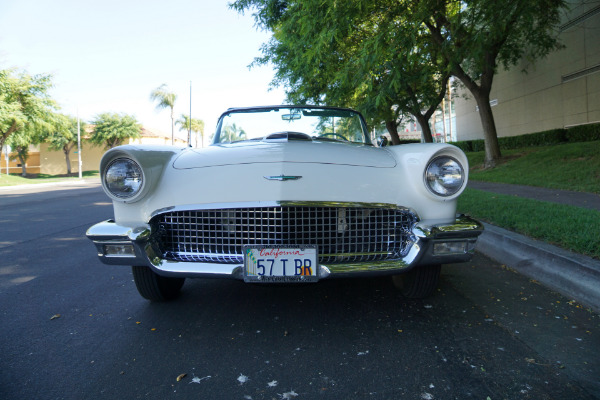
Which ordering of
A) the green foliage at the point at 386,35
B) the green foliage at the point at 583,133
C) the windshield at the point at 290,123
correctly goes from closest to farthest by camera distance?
the windshield at the point at 290,123
the green foliage at the point at 386,35
the green foliage at the point at 583,133

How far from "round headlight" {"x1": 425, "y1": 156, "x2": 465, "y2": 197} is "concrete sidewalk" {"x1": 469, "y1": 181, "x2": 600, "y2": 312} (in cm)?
120

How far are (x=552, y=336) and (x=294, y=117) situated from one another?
265 cm

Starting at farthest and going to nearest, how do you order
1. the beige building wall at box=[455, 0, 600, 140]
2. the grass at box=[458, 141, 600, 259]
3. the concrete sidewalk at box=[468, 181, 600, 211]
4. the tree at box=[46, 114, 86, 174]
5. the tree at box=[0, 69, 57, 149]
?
1. the tree at box=[46, 114, 86, 174]
2. the tree at box=[0, 69, 57, 149]
3. the beige building wall at box=[455, 0, 600, 140]
4. the concrete sidewalk at box=[468, 181, 600, 211]
5. the grass at box=[458, 141, 600, 259]

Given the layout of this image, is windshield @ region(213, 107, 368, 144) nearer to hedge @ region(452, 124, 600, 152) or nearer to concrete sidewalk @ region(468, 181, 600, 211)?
concrete sidewalk @ region(468, 181, 600, 211)

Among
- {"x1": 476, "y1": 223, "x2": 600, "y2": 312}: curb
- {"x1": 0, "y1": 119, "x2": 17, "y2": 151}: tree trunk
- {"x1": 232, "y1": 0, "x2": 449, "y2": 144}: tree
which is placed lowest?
{"x1": 476, "y1": 223, "x2": 600, "y2": 312}: curb

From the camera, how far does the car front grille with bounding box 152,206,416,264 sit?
221 cm

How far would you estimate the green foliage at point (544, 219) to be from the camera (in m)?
3.28

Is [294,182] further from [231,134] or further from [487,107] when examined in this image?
[487,107]

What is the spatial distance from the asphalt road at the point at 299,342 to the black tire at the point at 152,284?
0.26 feet

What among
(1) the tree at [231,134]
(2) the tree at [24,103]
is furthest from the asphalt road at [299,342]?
(2) the tree at [24,103]

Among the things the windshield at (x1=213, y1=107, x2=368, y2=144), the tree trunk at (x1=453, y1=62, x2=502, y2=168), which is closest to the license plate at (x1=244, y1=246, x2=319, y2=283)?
the windshield at (x1=213, y1=107, x2=368, y2=144)

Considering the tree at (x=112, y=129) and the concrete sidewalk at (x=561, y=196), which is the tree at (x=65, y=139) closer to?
the tree at (x=112, y=129)

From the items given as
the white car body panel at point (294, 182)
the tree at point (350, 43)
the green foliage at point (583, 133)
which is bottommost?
the white car body panel at point (294, 182)

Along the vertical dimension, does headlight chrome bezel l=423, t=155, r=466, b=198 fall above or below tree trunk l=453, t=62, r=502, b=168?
below
